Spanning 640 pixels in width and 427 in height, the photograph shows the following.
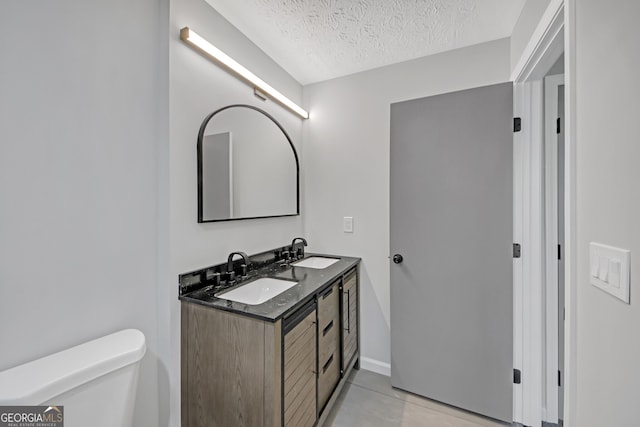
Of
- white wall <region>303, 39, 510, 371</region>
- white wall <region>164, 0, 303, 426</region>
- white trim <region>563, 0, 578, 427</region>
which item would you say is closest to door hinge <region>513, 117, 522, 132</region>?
white wall <region>303, 39, 510, 371</region>

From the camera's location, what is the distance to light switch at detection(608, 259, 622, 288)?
0.61m

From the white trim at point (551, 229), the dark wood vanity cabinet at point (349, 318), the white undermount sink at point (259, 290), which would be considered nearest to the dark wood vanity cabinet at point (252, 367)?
the white undermount sink at point (259, 290)

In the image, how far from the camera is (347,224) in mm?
2285

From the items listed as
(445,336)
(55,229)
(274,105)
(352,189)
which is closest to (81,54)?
(55,229)

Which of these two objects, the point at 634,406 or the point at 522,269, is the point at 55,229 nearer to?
the point at 634,406

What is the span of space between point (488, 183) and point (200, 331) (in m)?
1.84

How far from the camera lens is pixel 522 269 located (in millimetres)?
1579

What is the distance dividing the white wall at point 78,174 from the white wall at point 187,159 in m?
0.08

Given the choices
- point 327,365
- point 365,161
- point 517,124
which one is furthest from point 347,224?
point 517,124

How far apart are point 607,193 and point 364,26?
5.18 ft

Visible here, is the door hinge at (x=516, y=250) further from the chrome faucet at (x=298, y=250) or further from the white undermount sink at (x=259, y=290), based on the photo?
the chrome faucet at (x=298, y=250)

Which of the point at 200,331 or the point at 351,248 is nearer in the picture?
the point at 200,331

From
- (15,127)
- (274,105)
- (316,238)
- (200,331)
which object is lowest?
(200,331)

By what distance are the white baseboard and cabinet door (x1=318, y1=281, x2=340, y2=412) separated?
47 cm
